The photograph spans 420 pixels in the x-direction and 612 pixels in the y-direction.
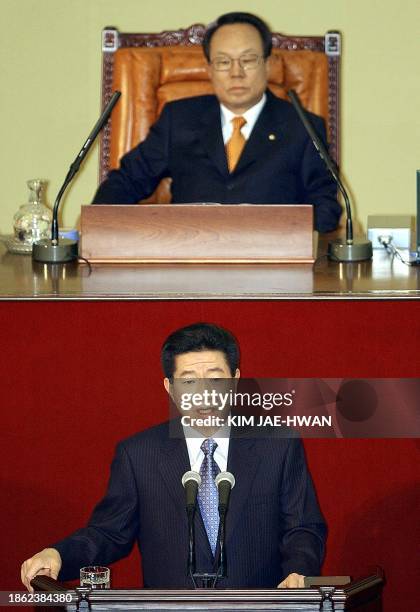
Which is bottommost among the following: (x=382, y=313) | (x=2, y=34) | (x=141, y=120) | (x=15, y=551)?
(x=15, y=551)

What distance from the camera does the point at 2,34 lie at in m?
5.30

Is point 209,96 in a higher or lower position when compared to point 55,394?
higher

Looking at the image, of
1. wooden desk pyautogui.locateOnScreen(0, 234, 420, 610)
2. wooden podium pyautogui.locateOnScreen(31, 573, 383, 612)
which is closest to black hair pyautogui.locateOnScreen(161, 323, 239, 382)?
wooden desk pyautogui.locateOnScreen(0, 234, 420, 610)

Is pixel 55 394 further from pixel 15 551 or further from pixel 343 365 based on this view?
pixel 343 365

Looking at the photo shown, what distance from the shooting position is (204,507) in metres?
2.72

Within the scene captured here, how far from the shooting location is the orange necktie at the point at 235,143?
4.37 metres

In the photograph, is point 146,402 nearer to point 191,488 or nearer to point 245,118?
point 191,488

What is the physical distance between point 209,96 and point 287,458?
6.41 ft

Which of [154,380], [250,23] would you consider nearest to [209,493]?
[154,380]

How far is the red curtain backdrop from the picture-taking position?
3.13 m

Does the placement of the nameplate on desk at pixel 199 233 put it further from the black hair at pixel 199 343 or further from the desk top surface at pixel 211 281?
the black hair at pixel 199 343

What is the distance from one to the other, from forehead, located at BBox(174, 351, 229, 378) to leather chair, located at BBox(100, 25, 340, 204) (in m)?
1.72

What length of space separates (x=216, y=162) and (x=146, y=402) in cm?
138

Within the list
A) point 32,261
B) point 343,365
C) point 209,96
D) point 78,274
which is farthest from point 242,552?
point 209,96
